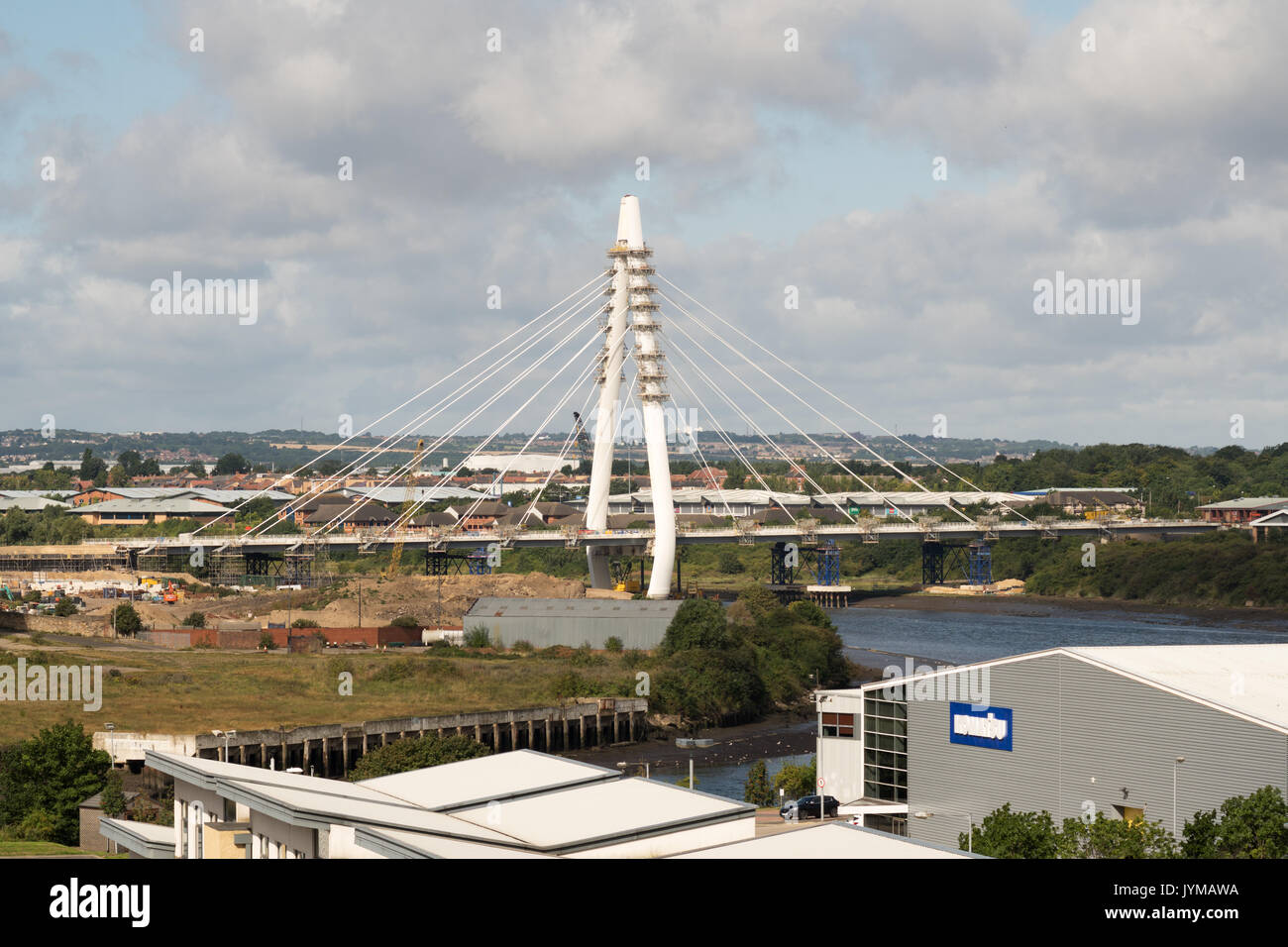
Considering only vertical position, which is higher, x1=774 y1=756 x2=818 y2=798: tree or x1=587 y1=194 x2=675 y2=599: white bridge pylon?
x1=587 y1=194 x2=675 y2=599: white bridge pylon

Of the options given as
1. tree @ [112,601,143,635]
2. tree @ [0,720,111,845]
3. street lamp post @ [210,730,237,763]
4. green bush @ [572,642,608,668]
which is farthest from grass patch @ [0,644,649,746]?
tree @ [0,720,111,845]

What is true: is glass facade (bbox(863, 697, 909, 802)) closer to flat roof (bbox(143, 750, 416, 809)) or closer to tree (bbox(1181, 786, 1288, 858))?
tree (bbox(1181, 786, 1288, 858))

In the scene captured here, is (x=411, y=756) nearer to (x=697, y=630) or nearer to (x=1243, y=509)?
(x=697, y=630)

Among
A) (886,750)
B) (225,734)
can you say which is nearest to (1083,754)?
(886,750)

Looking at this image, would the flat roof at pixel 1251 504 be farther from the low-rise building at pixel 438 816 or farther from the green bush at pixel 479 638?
the low-rise building at pixel 438 816

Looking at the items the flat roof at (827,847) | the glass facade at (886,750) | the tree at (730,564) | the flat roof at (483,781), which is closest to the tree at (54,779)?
the flat roof at (483,781)

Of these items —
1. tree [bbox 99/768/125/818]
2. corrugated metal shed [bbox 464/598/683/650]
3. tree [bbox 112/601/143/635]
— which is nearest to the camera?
tree [bbox 99/768/125/818]

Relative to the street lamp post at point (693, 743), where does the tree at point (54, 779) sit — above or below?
above

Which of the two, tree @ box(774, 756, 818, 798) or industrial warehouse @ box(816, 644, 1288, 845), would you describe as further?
tree @ box(774, 756, 818, 798)
